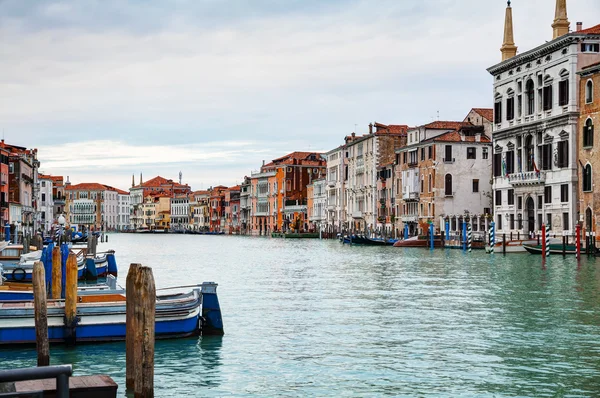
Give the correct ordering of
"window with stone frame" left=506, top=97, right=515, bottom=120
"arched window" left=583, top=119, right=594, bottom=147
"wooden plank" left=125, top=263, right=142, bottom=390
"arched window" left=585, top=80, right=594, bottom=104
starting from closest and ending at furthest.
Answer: "wooden plank" left=125, top=263, right=142, bottom=390, "arched window" left=583, top=119, right=594, bottom=147, "arched window" left=585, top=80, right=594, bottom=104, "window with stone frame" left=506, top=97, right=515, bottom=120

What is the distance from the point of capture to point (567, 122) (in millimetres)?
39812

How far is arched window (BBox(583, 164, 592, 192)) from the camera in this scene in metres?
37.9

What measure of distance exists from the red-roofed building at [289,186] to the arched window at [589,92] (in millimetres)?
60859

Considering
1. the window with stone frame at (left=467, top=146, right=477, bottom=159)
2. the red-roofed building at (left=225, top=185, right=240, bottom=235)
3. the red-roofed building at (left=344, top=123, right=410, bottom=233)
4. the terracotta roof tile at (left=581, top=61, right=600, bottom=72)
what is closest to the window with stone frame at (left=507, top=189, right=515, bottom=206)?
the terracotta roof tile at (left=581, top=61, right=600, bottom=72)

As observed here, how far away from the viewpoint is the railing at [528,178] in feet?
138

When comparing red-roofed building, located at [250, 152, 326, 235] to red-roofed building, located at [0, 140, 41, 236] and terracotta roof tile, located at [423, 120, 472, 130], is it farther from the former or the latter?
terracotta roof tile, located at [423, 120, 472, 130]

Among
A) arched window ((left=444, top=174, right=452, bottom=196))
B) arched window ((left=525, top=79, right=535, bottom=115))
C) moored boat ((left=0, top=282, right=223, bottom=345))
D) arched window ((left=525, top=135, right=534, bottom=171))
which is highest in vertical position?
arched window ((left=525, top=79, right=535, bottom=115))

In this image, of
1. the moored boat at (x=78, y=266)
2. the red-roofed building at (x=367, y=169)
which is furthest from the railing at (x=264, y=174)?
the moored boat at (x=78, y=266)

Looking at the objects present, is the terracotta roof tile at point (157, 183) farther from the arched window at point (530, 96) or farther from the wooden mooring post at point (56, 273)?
the wooden mooring post at point (56, 273)

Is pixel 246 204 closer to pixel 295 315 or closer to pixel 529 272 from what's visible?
pixel 529 272

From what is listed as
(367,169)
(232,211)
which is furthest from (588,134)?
(232,211)

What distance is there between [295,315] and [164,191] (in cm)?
15735

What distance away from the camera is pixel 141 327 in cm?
803

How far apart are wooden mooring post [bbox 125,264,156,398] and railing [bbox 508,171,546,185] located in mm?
36218
